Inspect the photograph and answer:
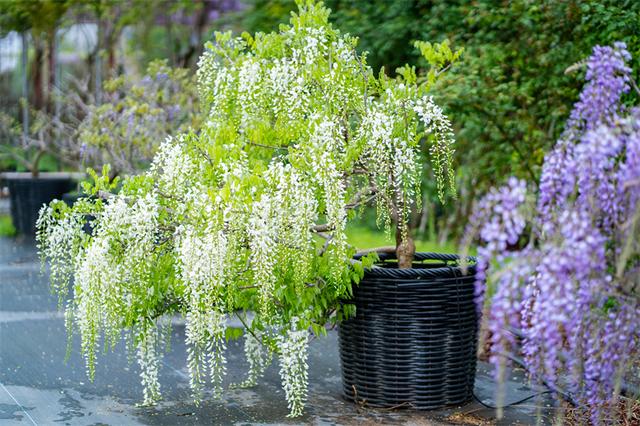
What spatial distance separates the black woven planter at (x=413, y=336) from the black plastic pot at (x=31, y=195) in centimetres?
648

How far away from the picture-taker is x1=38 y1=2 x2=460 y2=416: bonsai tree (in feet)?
11.0

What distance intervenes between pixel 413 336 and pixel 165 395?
1.17 metres

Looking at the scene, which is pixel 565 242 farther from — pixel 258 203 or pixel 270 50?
pixel 270 50

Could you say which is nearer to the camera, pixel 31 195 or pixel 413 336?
pixel 413 336

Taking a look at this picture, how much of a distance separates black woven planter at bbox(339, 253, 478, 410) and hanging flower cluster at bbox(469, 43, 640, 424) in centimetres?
91

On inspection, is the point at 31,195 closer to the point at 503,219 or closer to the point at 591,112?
the point at 591,112

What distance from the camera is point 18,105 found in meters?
12.4

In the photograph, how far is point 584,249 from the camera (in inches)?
83.8

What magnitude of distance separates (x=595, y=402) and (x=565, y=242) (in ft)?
2.48

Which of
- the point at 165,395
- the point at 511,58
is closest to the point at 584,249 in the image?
the point at 165,395

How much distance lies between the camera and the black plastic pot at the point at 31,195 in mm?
9438

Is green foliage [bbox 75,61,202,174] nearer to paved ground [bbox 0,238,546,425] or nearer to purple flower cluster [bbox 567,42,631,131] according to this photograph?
paved ground [bbox 0,238,546,425]

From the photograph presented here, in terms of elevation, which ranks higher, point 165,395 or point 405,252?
point 405,252

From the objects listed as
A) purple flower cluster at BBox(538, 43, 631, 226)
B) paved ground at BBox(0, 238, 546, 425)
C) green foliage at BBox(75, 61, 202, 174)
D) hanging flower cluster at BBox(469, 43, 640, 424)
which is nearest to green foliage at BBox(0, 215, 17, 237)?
green foliage at BBox(75, 61, 202, 174)
